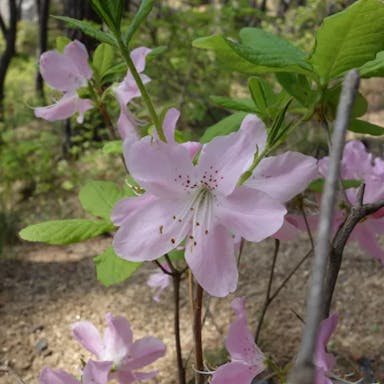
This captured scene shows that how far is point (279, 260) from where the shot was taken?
2.43 m

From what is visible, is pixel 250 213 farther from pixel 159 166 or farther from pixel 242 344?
pixel 242 344

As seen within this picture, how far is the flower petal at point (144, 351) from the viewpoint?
2.66 feet

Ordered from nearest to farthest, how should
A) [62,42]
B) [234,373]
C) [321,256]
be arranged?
[321,256], [234,373], [62,42]

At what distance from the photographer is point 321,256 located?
206 millimetres

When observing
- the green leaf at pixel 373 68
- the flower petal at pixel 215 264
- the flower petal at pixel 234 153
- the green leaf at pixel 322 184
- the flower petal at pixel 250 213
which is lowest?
the green leaf at pixel 322 184

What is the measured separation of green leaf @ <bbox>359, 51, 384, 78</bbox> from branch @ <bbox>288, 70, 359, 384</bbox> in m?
0.22

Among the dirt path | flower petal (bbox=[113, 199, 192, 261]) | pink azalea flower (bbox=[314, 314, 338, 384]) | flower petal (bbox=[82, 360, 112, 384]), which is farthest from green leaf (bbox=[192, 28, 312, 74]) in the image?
the dirt path

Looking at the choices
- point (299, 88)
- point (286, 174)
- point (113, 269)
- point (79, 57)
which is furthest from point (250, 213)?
point (79, 57)

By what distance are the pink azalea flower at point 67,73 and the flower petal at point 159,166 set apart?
0.29 m

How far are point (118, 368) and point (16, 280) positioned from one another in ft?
5.62

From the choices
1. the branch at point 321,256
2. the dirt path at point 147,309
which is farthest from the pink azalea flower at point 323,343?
the dirt path at point 147,309

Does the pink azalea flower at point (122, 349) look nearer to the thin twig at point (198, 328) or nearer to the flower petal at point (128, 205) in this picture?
the thin twig at point (198, 328)

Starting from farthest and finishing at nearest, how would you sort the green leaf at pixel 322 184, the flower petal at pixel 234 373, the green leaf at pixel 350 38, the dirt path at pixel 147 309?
the dirt path at pixel 147 309 → the green leaf at pixel 322 184 → the flower petal at pixel 234 373 → the green leaf at pixel 350 38

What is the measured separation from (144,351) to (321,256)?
0.66 metres
